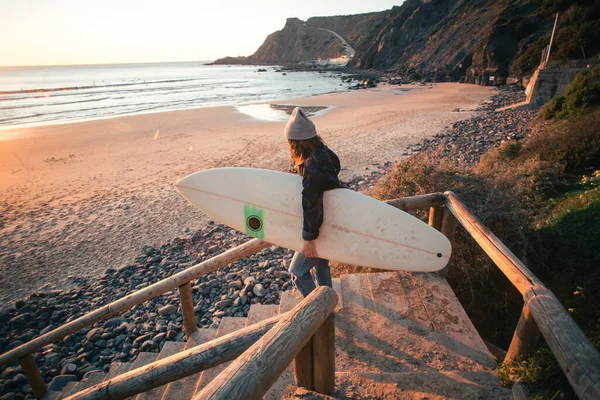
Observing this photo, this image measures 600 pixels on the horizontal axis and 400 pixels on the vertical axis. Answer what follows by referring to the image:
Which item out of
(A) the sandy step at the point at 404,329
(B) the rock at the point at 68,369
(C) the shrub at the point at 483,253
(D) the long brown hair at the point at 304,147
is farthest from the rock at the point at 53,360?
(C) the shrub at the point at 483,253

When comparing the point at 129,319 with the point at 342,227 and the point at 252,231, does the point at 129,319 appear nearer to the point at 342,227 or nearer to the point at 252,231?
the point at 252,231

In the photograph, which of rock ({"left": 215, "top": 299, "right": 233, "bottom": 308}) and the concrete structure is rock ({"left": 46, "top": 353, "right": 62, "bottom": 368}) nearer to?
rock ({"left": 215, "top": 299, "right": 233, "bottom": 308})

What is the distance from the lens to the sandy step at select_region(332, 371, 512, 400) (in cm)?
212

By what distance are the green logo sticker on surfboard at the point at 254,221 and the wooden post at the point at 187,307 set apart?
2.91ft

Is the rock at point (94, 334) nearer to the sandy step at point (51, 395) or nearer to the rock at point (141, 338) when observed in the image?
the rock at point (141, 338)

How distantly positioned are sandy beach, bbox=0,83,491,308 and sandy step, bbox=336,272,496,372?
5.30 metres

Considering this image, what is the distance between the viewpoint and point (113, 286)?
579 centimetres

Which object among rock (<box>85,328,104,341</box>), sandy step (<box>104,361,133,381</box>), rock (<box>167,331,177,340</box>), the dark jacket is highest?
the dark jacket

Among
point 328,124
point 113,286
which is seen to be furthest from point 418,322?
point 328,124

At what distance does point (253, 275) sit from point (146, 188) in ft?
18.8

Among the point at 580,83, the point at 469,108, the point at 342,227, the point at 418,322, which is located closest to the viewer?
the point at 418,322

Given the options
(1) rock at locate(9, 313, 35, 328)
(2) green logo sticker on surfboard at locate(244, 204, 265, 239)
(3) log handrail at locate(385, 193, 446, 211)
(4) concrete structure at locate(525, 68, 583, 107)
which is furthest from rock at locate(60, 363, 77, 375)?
(4) concrete structure at locate(525, 68, 583, 107)

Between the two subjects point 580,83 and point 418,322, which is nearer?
point 418,322

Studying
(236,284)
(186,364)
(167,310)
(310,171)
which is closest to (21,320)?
(167,310)
